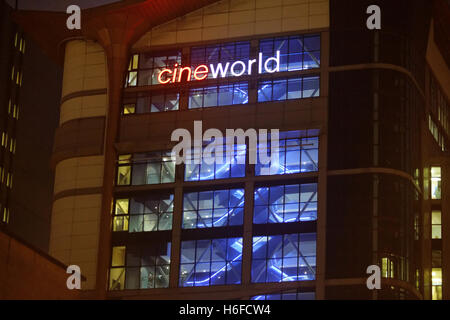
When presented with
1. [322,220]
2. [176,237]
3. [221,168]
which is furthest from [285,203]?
[176,237]

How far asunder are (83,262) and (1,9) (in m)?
47.8

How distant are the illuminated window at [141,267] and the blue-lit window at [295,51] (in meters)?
16.2

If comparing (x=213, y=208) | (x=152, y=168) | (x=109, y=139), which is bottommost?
(x=213, y=208)

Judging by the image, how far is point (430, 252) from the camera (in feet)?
263

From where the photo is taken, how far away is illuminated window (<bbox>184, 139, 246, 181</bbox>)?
78750mm

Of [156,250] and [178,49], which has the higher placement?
[178,49]

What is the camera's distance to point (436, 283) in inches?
3287

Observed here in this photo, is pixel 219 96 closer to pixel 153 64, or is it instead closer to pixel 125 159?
pixel 153 64

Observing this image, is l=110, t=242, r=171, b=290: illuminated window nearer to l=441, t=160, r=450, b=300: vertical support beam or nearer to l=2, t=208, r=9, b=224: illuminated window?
l=441, t=160, r=450, b=300: vertical support beam

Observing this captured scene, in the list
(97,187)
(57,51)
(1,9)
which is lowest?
(97,187)

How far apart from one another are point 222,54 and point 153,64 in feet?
19.4

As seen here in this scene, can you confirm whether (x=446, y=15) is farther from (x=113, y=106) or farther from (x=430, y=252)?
(x=113, y=106)

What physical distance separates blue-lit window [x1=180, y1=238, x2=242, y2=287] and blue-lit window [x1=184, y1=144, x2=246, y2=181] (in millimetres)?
5007

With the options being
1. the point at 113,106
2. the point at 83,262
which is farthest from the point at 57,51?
the point at 83,262
